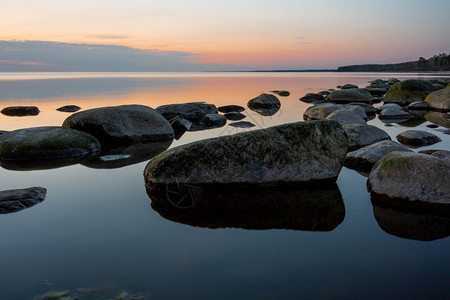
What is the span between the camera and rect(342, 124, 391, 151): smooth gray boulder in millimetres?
10055

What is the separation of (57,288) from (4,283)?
59cm

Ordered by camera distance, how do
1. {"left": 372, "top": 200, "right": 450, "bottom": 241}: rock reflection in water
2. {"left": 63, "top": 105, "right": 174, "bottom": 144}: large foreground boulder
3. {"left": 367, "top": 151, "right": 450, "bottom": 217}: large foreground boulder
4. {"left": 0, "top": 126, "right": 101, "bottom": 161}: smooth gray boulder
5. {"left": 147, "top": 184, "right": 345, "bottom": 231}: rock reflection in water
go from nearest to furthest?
{"left": 372, "top": 200, "right": 450, "bottom": 241}: rock reflection in water, {"left": 147, "top": 184, "right": 345, "bottom": 231}: rock reflection in water, {"left": 367, "top": 151, "right": 450, "bottom": 217}: large foreground boulder, {"left": 0, "top": 126, "right": 101, "bottom": 161}: smooth gray boulder, {"left": 63, "top": 105, "right": 174, "bottom": 144}: large foreground boulder

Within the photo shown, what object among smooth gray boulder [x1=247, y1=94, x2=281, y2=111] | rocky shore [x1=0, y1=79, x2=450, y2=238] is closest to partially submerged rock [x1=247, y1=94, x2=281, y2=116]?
smooth gray boulder [x1=247, y1=94, x2=281, y2=111]

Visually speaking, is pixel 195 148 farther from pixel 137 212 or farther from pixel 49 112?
pixel 49 112

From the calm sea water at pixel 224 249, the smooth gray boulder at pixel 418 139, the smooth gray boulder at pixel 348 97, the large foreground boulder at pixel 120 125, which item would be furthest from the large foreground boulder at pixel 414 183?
the smooth gray boulder at pixel 348 97

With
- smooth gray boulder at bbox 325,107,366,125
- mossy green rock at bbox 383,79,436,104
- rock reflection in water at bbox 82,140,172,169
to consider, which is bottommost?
rock reflection in water at bbox 82,140,172,169

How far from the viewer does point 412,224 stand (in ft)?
Answer: 17.0

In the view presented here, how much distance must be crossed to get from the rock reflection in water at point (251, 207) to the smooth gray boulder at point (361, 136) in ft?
11.5

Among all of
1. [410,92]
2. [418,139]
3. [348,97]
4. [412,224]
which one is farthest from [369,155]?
[410,92]

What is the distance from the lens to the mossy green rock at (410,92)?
25219mm

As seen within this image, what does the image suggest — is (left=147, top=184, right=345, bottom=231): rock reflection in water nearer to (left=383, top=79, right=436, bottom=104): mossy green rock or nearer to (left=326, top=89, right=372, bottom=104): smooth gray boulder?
(left=326, top=89, right=372, bottom=104): smooth gray boulder

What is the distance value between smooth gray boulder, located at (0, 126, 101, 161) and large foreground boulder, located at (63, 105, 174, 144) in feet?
3.75

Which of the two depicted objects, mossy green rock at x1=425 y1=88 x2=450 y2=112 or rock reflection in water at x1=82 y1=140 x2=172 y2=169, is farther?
mossy green rock at x1=425 y1=88 x2=450 y2=112

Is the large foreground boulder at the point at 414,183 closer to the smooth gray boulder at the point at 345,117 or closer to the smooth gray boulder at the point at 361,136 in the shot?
the smooth gray boulder at the point at 361,136
